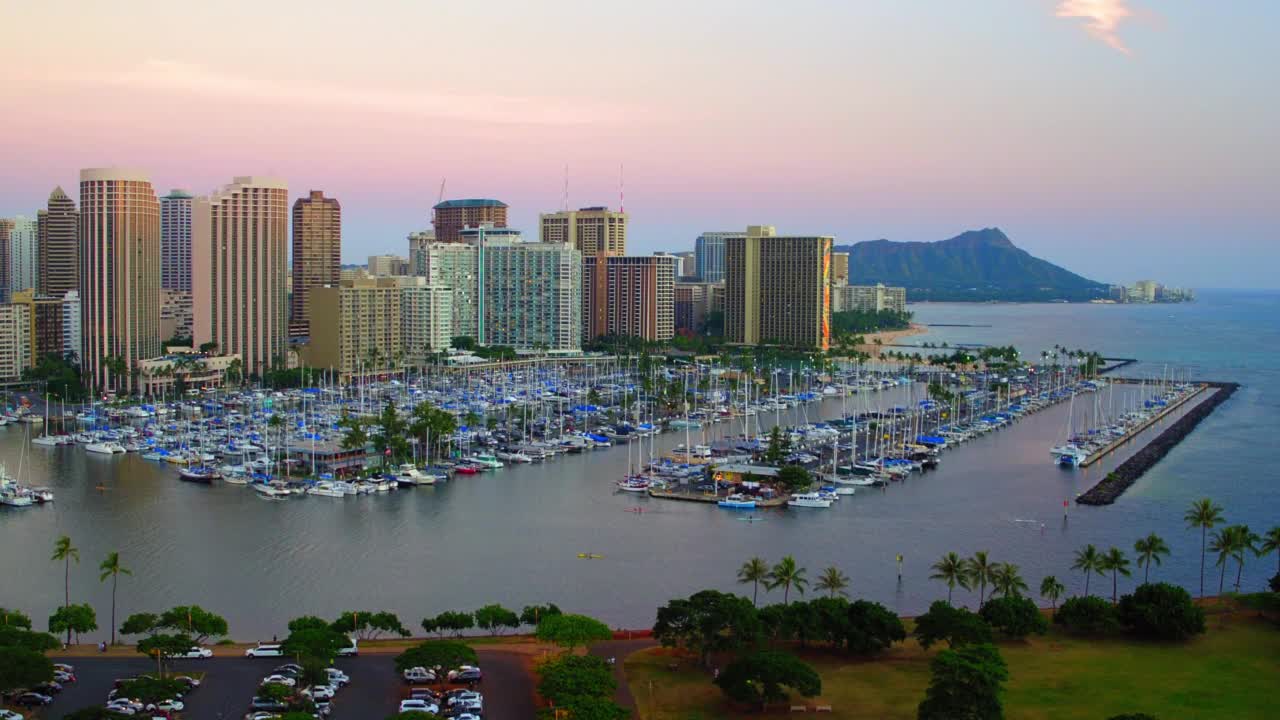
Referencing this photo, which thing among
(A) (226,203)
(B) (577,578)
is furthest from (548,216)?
(B) (577,578)

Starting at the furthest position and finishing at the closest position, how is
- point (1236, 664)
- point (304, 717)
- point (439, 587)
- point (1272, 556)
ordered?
point (1272, 556) → point (439, 587) → point (1236, 664) → point (304, 717)

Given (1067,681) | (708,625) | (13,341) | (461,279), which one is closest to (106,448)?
(13,341)

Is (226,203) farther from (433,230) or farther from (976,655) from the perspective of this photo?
(976,655)

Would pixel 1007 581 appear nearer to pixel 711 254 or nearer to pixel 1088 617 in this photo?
pixel 1088 617

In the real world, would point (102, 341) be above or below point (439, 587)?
above

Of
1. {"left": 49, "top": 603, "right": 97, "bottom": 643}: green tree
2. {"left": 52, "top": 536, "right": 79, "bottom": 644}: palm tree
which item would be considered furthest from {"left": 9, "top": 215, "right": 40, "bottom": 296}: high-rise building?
{"left": 49, "top": 603, "right": 97, "bottom": 643}: green tree

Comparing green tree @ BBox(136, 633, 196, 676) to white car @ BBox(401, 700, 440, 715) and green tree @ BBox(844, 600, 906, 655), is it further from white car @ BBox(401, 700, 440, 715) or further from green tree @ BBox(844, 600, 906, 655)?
green tree @ BBox(844, 600, 906, 655)
